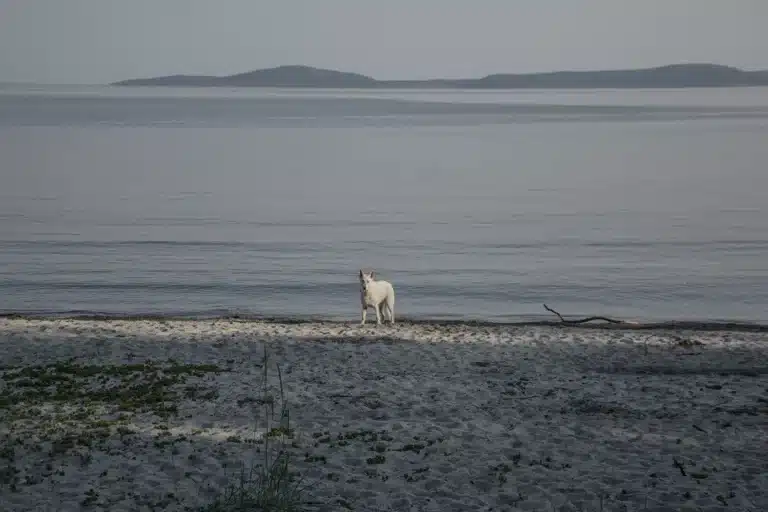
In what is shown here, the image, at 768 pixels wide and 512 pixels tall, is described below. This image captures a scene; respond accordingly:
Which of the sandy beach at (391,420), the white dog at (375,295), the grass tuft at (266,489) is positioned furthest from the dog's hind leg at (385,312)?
the grass tuft at (266,489)

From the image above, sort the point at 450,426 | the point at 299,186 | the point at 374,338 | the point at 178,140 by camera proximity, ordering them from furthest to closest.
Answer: the point at 178,140 → the point at 299,186 → the point at 374,338 → the point at 450,426

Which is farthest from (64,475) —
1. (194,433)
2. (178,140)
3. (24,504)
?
(178,140)

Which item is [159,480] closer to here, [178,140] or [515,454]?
[515,454]

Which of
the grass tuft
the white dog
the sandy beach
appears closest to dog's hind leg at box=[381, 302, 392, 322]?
the white dog

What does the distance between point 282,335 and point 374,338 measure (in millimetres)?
1886

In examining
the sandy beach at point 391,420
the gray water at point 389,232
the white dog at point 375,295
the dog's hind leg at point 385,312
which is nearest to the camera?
the sandy beach at point 391,420

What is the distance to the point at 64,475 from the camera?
1184cm

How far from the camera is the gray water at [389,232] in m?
31.7

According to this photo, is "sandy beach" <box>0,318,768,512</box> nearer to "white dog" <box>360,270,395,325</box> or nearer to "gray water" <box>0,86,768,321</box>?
"white dog" <box>360,270,395,325</box>

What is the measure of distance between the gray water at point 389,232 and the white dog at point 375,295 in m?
5.46

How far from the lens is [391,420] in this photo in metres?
14.4

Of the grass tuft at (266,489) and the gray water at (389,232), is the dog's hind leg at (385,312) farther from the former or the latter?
the grass tuft at (266,489)

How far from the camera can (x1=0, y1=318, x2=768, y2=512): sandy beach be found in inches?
457

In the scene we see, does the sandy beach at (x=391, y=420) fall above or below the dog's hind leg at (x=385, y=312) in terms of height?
above
